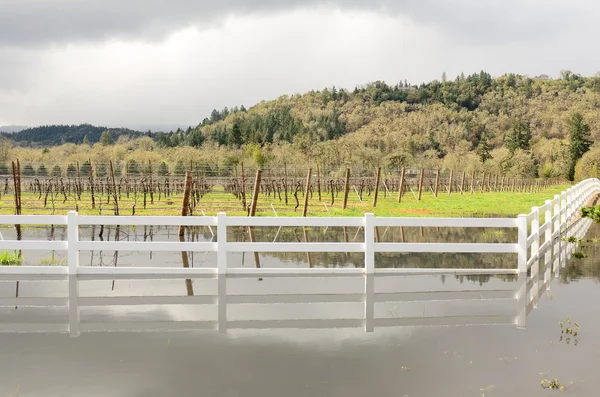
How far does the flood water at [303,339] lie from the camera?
644 cm

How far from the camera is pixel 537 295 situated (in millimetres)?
11008

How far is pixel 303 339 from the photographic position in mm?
8078

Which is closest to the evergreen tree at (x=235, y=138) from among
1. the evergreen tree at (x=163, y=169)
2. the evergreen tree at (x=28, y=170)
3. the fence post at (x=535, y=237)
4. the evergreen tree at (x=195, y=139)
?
the evergreen tree at (x=195, y=139)

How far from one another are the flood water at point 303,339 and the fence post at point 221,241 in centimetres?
32

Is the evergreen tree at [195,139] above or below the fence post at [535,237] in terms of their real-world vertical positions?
above

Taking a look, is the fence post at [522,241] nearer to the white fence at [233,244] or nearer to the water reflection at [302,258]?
the white fence at [233,244]

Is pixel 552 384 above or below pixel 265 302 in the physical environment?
above

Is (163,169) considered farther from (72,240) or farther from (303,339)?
(303,339)

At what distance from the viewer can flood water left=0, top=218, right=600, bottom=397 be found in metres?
6.44

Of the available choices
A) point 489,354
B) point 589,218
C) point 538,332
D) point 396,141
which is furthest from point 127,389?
point 396,141

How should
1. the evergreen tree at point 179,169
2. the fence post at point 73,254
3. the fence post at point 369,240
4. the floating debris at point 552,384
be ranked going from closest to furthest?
the floating debris at point 552,384, the fence post at point 73,254, the fence post at point 369,240, the evergreen tree at point 179,169

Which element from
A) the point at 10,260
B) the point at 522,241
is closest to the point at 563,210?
the point at 522,241

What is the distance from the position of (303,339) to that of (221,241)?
14.9ft

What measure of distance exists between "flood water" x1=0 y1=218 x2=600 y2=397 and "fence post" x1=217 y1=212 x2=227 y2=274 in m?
0.32
